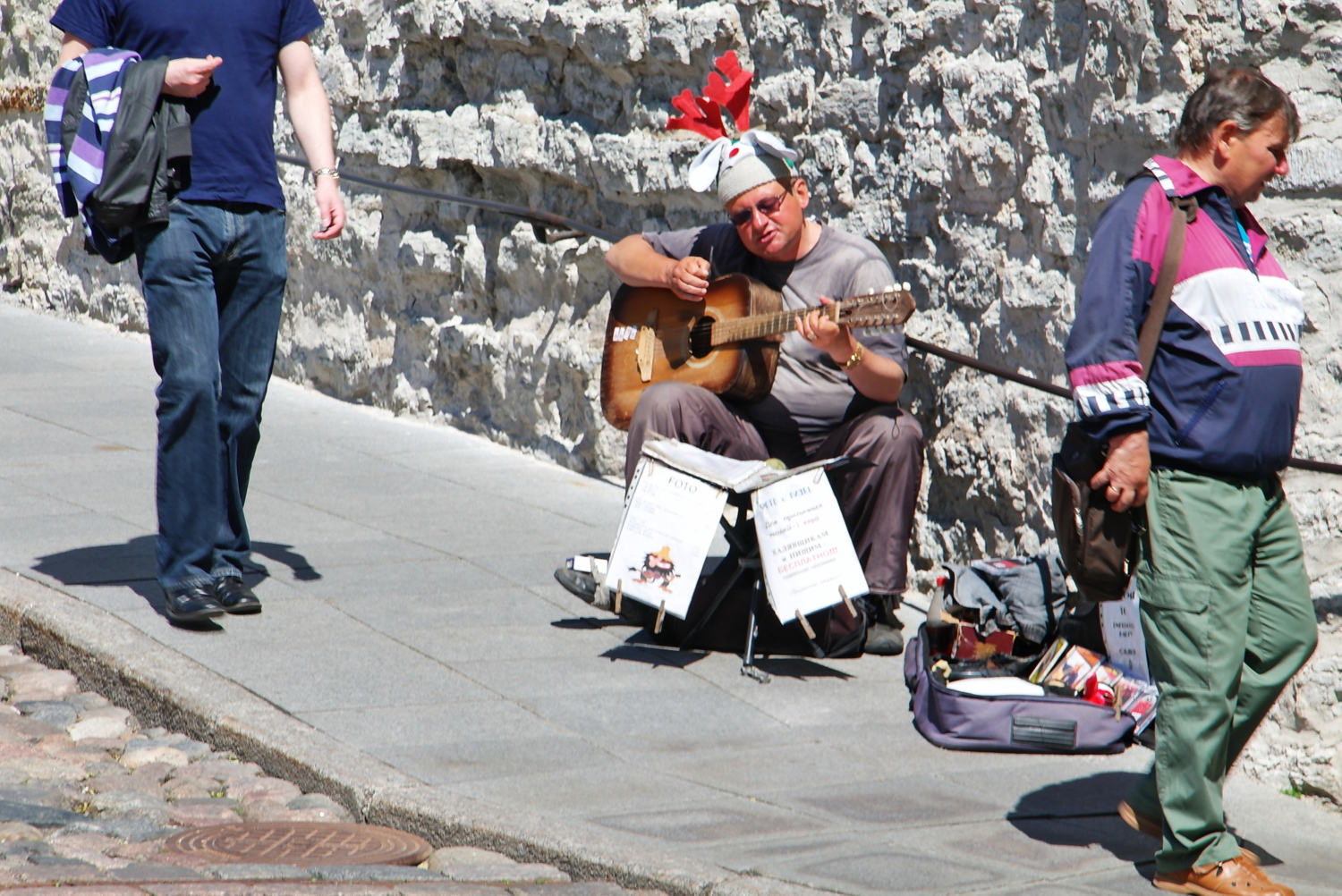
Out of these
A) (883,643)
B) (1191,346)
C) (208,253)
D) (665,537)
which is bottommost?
(883,643)

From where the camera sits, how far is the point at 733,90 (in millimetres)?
4758

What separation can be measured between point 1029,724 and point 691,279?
162 centimetres

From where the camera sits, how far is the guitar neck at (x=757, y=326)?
423 cm

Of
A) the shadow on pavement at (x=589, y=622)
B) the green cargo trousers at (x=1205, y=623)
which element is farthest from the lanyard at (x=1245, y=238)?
the shadow on pavement at (x=589, y=622)

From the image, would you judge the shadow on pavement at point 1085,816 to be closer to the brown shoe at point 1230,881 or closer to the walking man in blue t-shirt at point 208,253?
the brown shoe at point 1230,881

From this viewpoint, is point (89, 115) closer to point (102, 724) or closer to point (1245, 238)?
point (102, 724)

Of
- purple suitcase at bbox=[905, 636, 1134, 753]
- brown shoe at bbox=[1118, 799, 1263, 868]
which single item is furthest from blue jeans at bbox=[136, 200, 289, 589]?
brown shoe at bbox=[1118, 799, 1263, 868]

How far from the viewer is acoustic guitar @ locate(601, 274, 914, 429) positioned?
171 inches

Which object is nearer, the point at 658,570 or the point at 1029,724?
the point at 1029,724

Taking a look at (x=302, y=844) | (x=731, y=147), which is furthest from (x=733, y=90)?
(x=302, y=844)

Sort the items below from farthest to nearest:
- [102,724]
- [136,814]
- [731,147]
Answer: [731,147]
[102,724]
[136,814]

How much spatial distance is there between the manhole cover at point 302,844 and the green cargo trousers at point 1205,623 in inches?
57.0

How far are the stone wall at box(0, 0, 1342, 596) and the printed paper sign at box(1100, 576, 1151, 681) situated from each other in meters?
0.47

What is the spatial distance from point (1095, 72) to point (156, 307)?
101 inches
